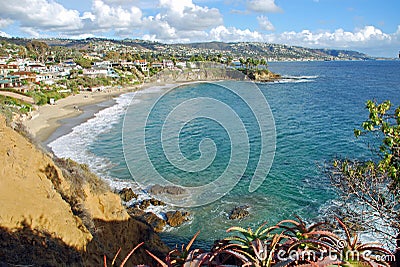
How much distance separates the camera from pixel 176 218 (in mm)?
13945

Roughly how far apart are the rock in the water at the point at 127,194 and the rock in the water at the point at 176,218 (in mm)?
2517

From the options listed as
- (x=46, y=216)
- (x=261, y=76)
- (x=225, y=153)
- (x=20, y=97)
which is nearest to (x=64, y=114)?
(x=20, y=97)

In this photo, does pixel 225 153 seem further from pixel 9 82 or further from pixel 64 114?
pixel 9 82

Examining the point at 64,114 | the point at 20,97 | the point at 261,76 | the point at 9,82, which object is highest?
the point at 261,76

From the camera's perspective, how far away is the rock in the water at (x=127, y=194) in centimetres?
1591

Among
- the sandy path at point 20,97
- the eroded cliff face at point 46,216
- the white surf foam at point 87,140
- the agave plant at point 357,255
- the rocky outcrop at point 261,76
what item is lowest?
the white surf foam at point 87,140

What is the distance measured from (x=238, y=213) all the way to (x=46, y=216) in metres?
10.6

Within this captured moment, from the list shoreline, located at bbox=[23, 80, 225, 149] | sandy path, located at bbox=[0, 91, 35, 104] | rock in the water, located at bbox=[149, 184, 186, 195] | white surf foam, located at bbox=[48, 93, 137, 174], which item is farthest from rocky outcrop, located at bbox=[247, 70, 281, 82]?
rock in the water, located at bbox=[149, 184, 186, 195]

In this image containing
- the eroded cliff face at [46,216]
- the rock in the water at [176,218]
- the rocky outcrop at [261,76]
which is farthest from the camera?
the rocky outcrop at [261,76]

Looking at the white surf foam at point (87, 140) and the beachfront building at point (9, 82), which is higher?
the beachfront building at point (9, 82)

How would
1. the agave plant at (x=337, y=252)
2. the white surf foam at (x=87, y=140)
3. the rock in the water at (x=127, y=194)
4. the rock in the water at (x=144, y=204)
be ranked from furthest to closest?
1. the white surf foam at (x=87, y=140)
2. the rock in the water at (x=127, y=194)
3. the rock in the water at (x=144, y=204)
4. the agave plant at (x=337, y=252)

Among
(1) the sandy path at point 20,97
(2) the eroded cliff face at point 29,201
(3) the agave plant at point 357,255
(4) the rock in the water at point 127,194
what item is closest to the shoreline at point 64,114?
(1) the sandy path at point 20,97

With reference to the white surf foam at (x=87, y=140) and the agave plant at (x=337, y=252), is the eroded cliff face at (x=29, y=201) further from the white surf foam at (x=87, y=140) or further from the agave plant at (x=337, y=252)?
the white surf foam at (x=87, y=140)

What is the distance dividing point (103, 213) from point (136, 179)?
36.1ft
